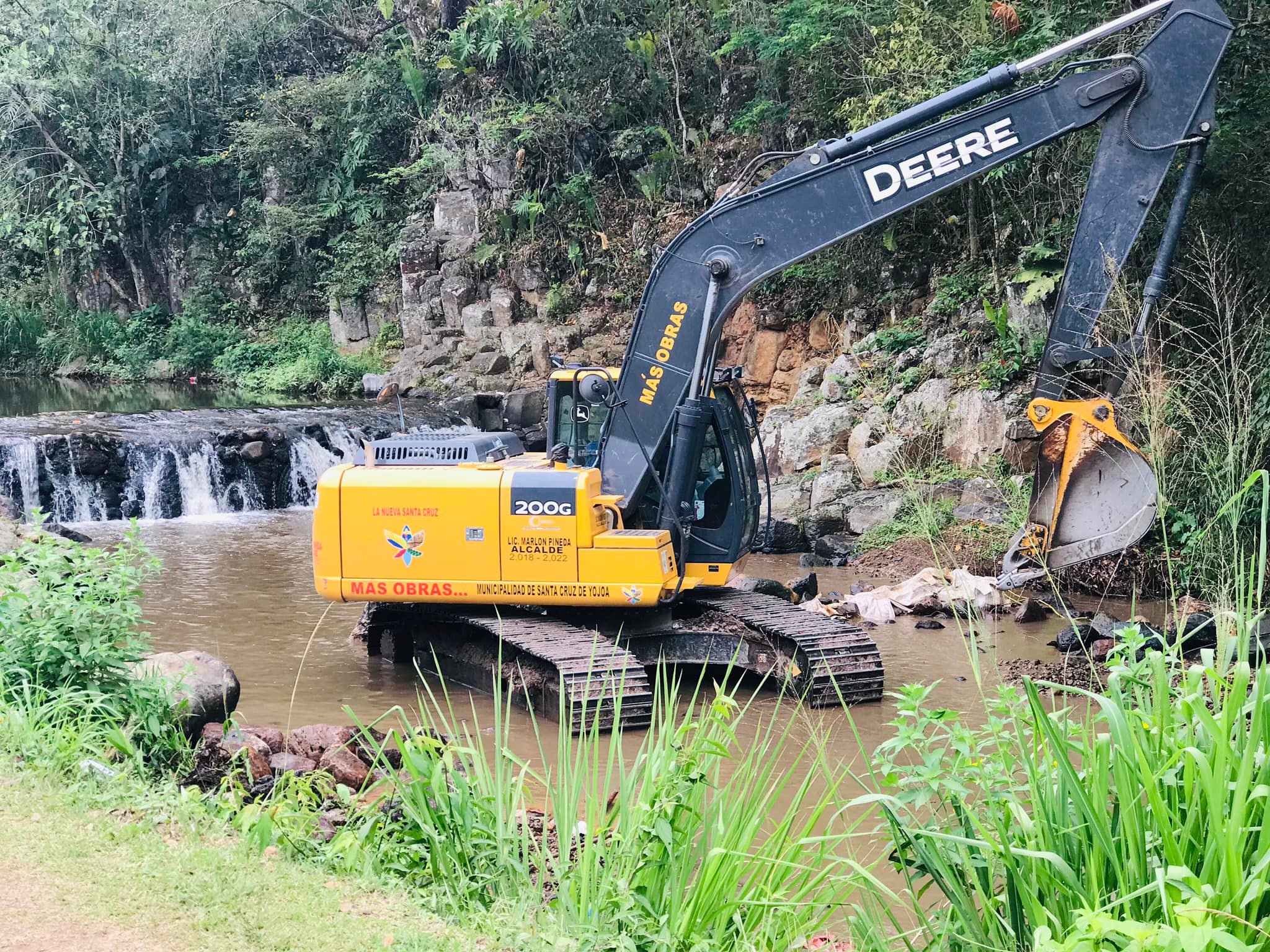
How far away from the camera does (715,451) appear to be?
9.09 metres

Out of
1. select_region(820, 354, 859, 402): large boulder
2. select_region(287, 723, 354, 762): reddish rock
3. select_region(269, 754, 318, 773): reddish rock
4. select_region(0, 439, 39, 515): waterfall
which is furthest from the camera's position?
select_region(820, 354, 859, 402): large boulder

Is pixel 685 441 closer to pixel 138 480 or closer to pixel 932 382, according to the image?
pixel 932 382

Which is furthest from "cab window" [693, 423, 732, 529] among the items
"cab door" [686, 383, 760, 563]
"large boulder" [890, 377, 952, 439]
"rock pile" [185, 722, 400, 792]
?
"large boulder" [890, 377, 952, 439]

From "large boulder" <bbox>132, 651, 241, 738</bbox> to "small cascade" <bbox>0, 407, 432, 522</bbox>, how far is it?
1028cm

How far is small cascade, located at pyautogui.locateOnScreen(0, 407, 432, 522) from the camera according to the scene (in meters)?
16.9

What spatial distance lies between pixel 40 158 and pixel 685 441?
31762mm

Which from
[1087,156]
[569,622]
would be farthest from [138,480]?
[1087,156]

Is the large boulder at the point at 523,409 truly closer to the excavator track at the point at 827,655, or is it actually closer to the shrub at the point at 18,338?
the excavator track at the point at 827,655

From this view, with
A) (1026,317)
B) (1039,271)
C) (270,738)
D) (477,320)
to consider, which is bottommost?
(270,738)

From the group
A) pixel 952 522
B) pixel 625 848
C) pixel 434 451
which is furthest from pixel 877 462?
pixel 625 848

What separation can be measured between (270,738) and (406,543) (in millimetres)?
2279

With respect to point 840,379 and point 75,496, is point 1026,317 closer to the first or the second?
point 840,379

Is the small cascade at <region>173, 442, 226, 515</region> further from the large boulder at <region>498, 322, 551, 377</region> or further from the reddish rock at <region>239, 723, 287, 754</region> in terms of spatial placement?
the reddish rock at <region>239, 723, 287, 754</region>

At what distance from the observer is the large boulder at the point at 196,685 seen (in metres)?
6.26
